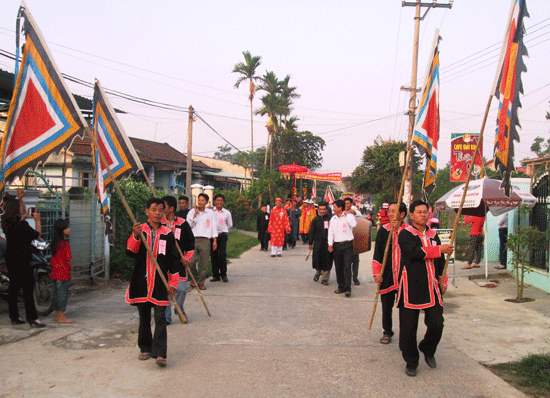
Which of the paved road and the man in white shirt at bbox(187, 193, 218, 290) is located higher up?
the man in white shirt at bbox(187, 193, 218, 290)

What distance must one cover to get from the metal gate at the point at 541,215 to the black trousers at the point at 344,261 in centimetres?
393

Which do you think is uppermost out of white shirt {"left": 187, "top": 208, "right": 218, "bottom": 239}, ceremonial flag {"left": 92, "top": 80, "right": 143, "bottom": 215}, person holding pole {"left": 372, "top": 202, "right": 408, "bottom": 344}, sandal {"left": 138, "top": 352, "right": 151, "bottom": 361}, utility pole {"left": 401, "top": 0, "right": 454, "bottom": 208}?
utility pole {"left": 401, "top": 0, "right": 454, "bottom": 208}

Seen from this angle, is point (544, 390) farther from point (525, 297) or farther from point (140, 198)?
point (140, 198)

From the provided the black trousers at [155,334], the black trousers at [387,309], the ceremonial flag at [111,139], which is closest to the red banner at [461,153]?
Result: the black trousers at [387,309]

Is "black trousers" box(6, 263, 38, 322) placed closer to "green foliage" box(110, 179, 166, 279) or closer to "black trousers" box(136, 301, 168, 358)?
"black trousers" box(136, 301, 168, 358)

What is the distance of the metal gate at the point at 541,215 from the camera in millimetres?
9727

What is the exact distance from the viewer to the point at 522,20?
197 inches

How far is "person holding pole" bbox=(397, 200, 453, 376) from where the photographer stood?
4.66 meters

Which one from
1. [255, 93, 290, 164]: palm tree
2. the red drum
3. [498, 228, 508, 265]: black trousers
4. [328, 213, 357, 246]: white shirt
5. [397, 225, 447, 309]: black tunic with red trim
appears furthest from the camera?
[255, 93, 290, 164]: palm tree

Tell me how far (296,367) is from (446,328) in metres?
2.80

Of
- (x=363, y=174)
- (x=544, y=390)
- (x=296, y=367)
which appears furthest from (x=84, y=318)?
(x=363, y=174)

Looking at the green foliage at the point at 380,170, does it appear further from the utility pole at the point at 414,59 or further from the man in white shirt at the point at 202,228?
the man in white shirt at the point at 202,228

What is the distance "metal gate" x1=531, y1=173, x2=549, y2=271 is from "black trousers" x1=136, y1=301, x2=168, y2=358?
7843 mm

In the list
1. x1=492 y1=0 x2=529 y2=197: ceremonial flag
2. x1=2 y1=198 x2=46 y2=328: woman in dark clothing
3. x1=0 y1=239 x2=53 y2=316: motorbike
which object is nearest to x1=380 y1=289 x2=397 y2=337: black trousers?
x1=492 y1=0 x2=529 y2=197: ceremonial flag
